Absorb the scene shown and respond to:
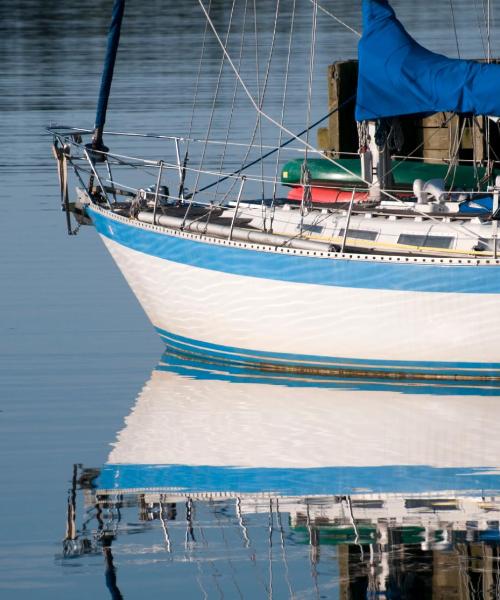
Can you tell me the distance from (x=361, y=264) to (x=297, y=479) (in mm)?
3939

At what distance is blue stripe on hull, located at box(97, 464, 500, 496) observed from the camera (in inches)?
615

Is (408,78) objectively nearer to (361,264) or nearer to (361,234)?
(361,234)

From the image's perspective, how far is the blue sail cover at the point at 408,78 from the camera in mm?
20312

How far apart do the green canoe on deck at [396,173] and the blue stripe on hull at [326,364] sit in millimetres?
6062

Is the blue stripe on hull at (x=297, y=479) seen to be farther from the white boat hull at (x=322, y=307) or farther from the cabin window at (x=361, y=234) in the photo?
the cabin window at (x=361, y=234)

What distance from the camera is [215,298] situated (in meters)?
20.8

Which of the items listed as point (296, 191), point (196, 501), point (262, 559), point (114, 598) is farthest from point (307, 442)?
point (296, 191)

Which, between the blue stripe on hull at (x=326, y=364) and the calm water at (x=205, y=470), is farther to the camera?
the blue stripe on hull at (x=326, y=364)

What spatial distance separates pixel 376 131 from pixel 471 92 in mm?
1629

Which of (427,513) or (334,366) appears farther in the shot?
(334,366)

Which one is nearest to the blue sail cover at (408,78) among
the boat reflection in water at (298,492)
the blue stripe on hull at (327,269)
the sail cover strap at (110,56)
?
the blue stripe on hull at (327,269)

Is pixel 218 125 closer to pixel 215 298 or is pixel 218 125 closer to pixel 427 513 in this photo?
pixel 215 298

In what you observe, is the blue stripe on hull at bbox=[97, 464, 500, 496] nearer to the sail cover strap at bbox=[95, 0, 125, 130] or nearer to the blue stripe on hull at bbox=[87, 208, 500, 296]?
A: the blue stripe on hull at bbox=[87, 208, 500, 296]

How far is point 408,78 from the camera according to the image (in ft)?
68.1
